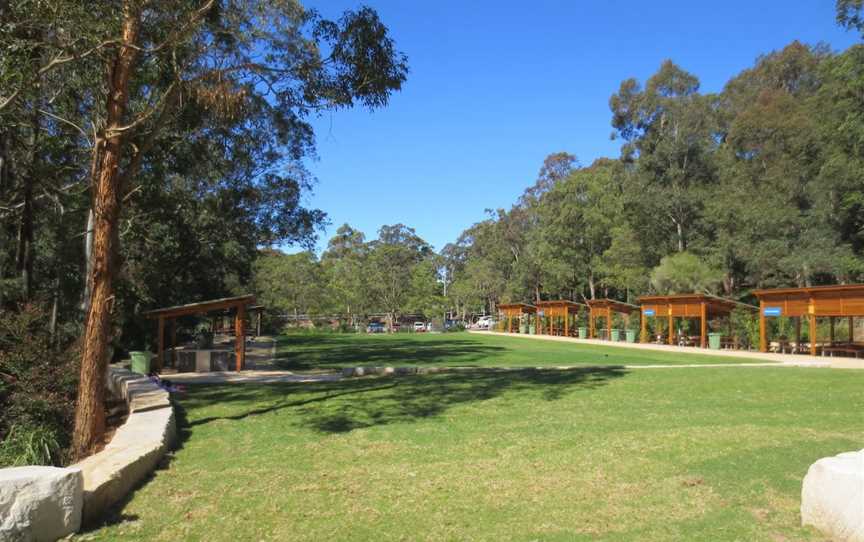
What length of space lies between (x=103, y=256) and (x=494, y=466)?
4.98 metres

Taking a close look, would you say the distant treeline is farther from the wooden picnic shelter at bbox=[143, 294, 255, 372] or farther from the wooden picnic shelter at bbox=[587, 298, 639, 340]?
the wooden picnic shelter at bbox=[143, 294, 255, 372]

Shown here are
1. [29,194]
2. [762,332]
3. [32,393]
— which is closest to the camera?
[32,393]

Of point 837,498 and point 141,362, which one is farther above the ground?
point 837,498

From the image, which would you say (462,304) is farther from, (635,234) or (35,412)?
(35,412)

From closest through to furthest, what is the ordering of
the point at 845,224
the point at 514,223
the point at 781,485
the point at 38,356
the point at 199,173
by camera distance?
the point at 781,485, the point at 38,356, the point at 199,173, the point at 845,224, the point at 514,223

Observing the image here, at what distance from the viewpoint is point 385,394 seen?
11.7 m

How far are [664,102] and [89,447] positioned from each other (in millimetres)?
47015

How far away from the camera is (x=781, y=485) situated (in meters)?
5.32

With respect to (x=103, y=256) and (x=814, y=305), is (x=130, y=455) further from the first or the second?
(x=814, y=305)

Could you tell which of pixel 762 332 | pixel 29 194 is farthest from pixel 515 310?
pixel 29 194

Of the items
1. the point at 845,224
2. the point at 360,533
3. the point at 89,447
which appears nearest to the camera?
the point at 360,533

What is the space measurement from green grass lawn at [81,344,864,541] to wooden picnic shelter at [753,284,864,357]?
11006mm

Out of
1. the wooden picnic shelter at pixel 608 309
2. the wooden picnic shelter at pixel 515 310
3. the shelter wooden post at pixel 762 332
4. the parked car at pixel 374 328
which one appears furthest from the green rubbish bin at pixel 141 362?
the parked car at pixel 374 328

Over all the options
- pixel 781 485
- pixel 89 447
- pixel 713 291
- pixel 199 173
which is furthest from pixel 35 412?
pixel 713 291
